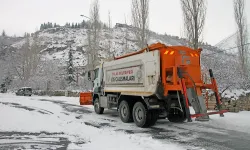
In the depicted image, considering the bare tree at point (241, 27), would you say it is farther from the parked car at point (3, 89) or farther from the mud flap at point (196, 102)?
the parked car at point (3, 89)

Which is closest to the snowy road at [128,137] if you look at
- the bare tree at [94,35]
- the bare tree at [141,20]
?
the bare tree at [141,20]

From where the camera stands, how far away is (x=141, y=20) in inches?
1029

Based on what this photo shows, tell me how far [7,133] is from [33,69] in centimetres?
4684

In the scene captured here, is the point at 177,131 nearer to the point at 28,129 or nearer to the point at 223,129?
the point at 223,129

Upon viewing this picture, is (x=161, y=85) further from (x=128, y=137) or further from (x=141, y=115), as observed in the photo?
(x=128, y=137)

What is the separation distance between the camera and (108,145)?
6.45 meters

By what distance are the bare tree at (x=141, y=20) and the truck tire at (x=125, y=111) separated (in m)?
15.4

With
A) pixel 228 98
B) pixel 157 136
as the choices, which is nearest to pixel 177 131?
pixel 157 136

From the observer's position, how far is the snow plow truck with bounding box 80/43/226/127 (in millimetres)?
8469

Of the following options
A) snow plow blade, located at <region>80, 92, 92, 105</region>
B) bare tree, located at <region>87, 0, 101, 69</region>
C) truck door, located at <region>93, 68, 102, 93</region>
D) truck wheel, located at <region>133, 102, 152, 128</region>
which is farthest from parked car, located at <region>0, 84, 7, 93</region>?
truck wheel, located at <region>133, 102, 152, 128</region>

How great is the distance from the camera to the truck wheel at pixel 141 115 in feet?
30.6

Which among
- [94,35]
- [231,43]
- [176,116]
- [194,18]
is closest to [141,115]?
[176,116]

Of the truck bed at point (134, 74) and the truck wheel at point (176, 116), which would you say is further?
the truck wheel at point (176, 116)

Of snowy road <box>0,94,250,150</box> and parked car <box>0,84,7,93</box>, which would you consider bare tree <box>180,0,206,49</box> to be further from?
parked car <box>0,84,7,93</box>
